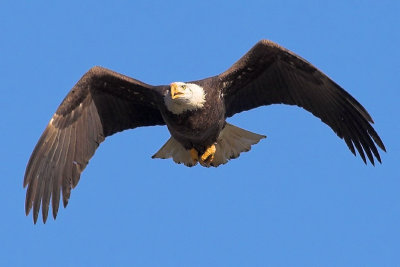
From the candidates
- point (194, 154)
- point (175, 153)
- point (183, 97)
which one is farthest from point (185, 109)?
point (175, 153)

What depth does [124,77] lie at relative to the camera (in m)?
15.1

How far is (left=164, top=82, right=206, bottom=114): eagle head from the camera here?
14.6 m

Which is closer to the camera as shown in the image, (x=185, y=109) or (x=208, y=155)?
(x=185, y=109)

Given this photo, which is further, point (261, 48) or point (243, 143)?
point (243, 143)

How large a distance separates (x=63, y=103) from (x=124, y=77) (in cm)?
80

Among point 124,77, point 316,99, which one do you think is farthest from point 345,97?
point 124,77

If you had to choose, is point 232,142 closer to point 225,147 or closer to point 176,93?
point 225,147

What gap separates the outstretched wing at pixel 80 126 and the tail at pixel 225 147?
22.3 inches

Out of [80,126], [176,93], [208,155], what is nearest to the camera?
[176,93]

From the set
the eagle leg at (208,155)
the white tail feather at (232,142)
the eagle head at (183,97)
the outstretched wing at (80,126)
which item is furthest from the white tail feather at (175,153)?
the eagle head at (183,97)

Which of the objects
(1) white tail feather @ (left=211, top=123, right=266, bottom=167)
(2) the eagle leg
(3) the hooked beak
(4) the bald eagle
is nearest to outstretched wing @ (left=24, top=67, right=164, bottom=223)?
(4) the bald eagle

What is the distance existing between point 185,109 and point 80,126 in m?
1.43

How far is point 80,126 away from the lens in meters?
15.3

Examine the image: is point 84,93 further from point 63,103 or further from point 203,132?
point 203,132
